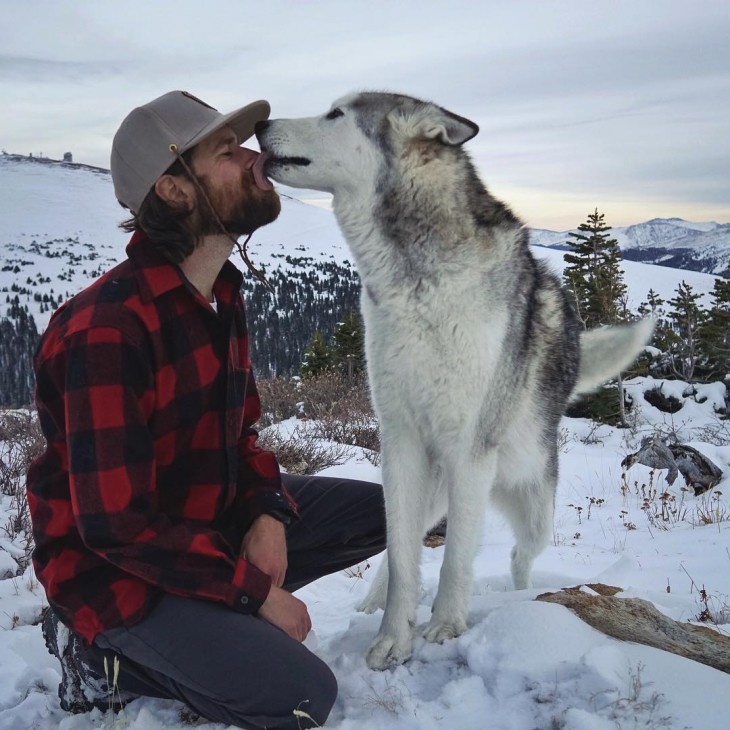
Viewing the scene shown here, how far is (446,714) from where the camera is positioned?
2062mm

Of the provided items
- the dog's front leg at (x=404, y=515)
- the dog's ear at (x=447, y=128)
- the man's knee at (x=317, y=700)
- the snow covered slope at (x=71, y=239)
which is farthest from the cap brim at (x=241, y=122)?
the snow covered slope at (x=71, y=239)

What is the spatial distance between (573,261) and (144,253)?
76.4 feet

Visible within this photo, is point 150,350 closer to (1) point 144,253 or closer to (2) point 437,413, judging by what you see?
(1) point 144,253

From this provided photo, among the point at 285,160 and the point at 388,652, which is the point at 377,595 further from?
the point at 285,160

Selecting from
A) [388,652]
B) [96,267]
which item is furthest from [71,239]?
[388,652]

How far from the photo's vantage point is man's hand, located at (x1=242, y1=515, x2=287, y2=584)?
249cm

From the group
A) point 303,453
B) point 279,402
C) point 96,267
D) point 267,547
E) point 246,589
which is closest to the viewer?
point 246,589

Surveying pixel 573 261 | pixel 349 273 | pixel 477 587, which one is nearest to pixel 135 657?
pixel 477 587

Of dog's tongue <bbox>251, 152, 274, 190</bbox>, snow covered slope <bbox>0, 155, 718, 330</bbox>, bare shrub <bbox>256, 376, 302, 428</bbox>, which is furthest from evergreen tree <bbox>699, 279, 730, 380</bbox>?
snow covered slope <bbox>0, 155, 718, 330</bbox>

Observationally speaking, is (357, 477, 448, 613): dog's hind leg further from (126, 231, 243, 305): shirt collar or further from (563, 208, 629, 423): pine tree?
(563, 208, 629, 423): pine tree

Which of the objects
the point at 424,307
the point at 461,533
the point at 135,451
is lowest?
the point at 461,533

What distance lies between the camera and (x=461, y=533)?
2672 mm

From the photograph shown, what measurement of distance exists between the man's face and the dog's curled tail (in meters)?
2.15

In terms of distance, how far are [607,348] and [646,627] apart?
1.81m
